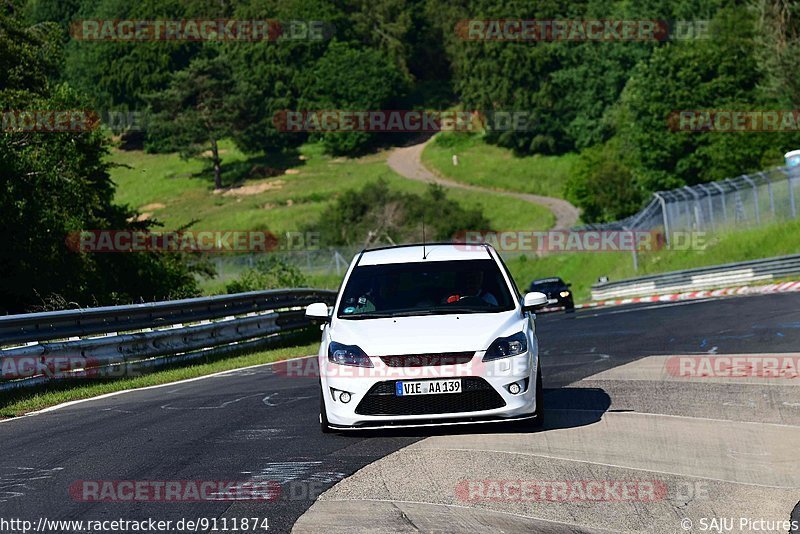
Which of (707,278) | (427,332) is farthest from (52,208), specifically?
(707,278)

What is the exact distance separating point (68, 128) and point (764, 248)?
26.1m

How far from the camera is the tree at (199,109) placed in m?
110

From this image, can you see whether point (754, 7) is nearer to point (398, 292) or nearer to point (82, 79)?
point (398, 292)

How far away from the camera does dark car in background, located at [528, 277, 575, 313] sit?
38.3 meters

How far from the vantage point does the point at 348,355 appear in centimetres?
950

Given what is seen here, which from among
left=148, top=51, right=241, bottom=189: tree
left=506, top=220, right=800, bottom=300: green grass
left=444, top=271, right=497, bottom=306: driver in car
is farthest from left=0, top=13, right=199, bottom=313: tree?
left=148, top=51, right=241, bottom=189: tree

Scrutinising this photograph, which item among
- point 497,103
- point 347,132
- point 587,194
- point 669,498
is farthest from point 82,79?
point 669,498

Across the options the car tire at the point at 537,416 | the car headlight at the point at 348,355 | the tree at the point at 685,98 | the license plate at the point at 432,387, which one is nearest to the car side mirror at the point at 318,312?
the car headlight at the point at 348,355

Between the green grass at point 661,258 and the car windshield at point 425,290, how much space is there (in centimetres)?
3448

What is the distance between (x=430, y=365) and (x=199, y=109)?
347 ft

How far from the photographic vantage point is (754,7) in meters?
60.9

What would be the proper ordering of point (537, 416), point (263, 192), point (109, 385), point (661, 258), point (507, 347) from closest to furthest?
point (507, 347) < point (537, 416) < point (109, 385) < point (661, 258) < point (263, 192)

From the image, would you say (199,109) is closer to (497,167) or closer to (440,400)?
(497,167)

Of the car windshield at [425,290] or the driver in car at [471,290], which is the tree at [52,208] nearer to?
the car windshield at [425,290]
